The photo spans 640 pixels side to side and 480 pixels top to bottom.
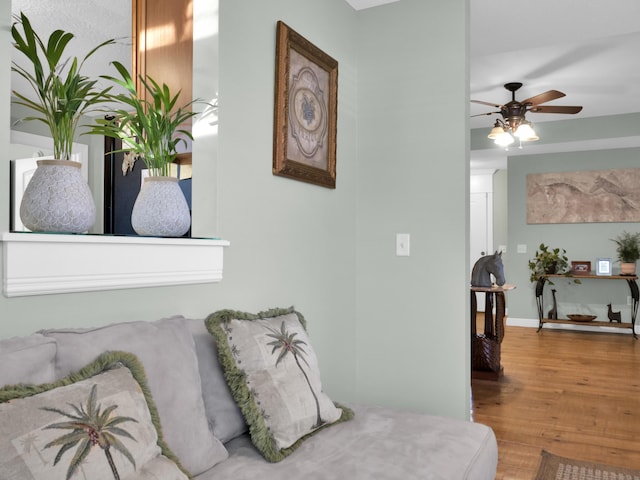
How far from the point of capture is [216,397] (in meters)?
1.59

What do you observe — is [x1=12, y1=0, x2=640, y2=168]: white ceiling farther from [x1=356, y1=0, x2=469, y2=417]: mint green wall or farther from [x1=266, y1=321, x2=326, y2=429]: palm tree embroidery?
[x1=266, y1=321, x2=326, y2=429]: palm tree embroidery

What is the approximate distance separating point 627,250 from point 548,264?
0.94 m

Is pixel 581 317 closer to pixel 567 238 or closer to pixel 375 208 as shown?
pixel 567 238

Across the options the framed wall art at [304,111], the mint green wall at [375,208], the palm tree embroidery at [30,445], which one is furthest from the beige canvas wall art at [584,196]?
the palm tree embroidery at [30,445]

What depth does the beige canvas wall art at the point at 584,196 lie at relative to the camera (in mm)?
6992

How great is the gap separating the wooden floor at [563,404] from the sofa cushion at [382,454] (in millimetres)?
1047

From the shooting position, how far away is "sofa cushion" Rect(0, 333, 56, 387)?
108 centimetres

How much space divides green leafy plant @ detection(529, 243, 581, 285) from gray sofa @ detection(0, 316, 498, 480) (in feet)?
18.8

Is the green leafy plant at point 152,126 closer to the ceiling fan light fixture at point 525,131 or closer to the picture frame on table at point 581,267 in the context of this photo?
the ceiling fan light fixture at point 525,131

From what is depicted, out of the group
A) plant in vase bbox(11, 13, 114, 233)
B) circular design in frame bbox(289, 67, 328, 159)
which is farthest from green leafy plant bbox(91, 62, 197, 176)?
circular design in frame bbox(289, 67, 328, 159)

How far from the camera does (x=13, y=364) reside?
109 centimetres

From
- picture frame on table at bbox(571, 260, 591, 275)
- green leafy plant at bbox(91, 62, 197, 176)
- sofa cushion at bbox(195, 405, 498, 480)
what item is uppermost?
green leafy plant at bbox(91, 62, 197, 176)

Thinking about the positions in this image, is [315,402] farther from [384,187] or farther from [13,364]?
[384,187]

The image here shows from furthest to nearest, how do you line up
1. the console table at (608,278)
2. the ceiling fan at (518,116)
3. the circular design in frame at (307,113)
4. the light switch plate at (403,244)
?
the console table at (608,278)
the ceiling fan at (518,116)
the light switch plate at (403,244)
the circular design in frame at (307,113)
